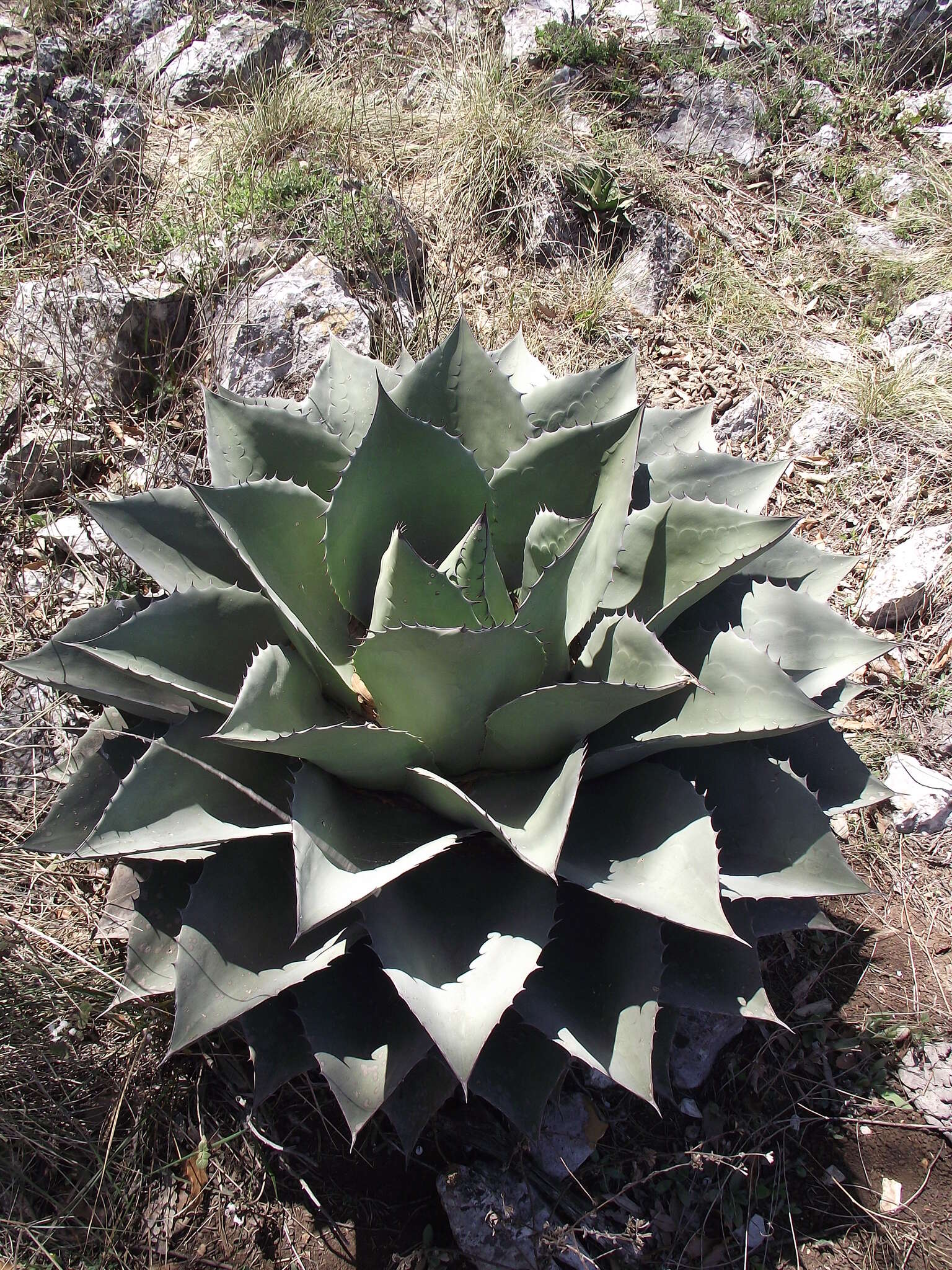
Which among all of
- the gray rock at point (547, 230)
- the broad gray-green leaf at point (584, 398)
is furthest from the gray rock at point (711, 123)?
the broad gray-green leaf at point (584, 398)

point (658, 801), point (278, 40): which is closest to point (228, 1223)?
point (658, 801)

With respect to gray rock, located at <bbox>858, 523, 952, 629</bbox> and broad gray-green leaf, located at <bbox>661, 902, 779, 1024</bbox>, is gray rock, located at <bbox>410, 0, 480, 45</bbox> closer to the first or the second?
gray rock, located at <bbox>858, 523, 952, 629</bbox>

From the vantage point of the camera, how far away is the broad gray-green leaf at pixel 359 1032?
1335 mm

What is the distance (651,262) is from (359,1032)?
10.5ft

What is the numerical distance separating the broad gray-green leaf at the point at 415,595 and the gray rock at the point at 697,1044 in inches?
44.8

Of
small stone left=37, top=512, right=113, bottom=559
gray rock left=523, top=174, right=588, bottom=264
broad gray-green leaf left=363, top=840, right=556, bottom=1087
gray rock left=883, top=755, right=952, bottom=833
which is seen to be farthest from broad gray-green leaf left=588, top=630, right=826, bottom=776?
gray rock left=523, top=174, right=588, bottom=264

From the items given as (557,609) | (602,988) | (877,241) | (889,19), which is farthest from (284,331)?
(889,19)

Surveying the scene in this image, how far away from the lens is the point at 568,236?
3.68 metres

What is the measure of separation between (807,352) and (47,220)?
2842 mm

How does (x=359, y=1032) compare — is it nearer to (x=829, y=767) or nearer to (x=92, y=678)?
(x=92, y=678)

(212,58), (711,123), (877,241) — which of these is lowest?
(877,241)

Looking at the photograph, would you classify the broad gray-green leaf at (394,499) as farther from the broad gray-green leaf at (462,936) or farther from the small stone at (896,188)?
the small stone at (896,188)

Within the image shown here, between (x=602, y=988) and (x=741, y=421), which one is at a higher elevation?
(x=741, y=421)

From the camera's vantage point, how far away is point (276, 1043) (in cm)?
148
